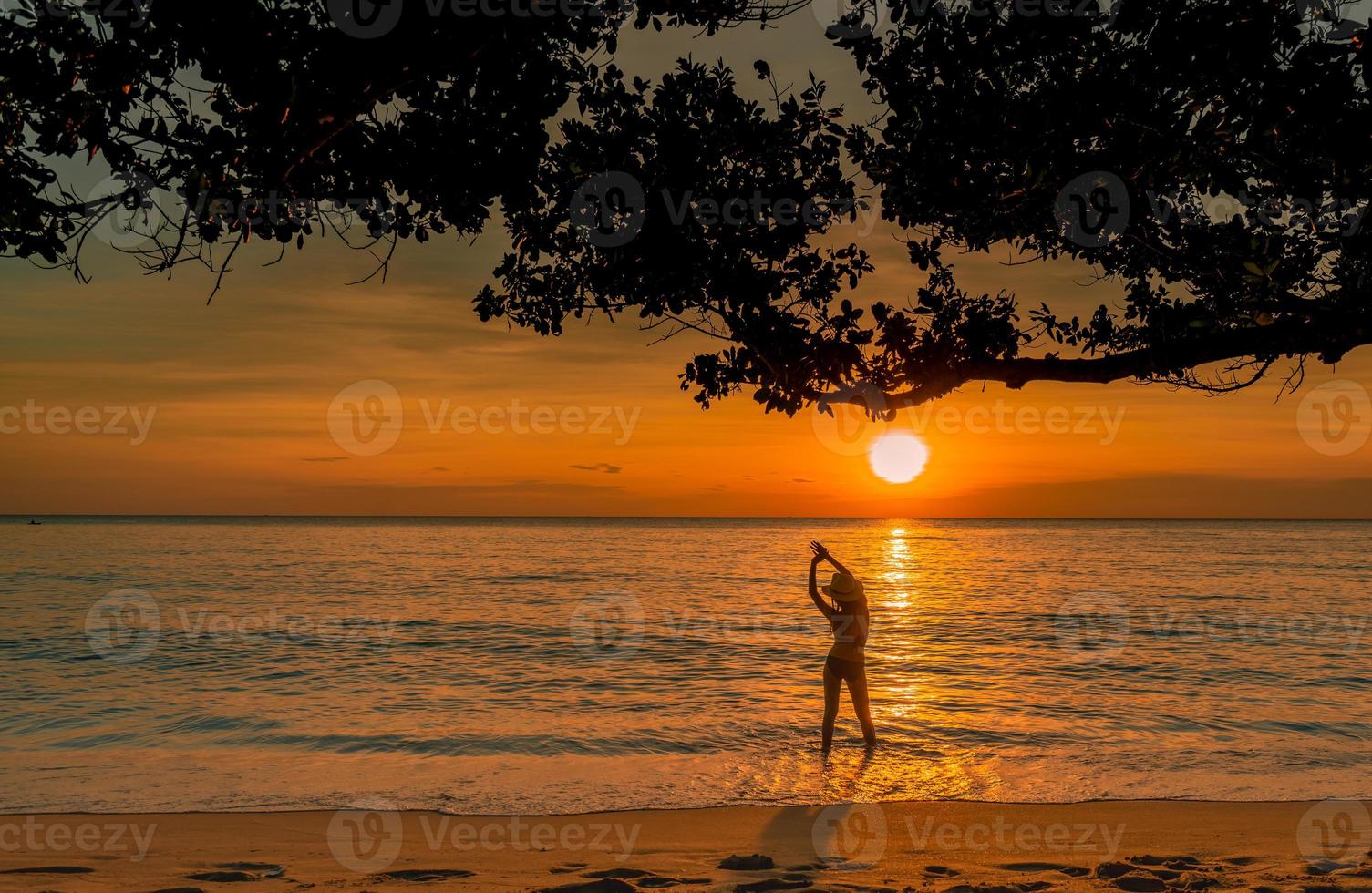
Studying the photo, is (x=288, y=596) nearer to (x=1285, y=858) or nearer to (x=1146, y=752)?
(x=1146, y=752)

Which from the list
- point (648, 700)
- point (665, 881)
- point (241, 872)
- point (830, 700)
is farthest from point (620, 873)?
point (648, 700)

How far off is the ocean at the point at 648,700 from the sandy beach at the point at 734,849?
77cm

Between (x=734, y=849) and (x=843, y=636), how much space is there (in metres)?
4.22

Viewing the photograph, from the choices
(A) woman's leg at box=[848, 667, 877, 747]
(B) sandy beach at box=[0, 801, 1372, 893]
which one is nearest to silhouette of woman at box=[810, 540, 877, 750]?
(A) woman's leg at box=[848, 667, 877, 747]

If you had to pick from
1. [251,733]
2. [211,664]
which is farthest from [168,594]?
[251,733]

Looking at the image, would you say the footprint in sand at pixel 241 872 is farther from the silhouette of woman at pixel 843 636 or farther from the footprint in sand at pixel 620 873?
the silhouette of woman at pixel 843 636

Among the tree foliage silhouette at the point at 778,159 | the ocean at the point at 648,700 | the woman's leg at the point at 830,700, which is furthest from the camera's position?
the woman's leg at the point at 830,700

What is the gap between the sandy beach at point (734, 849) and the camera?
328 inches

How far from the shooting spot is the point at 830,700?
13.3 meters

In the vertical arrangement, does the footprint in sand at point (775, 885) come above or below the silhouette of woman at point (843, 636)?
below

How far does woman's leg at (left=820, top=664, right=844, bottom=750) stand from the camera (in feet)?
43.7

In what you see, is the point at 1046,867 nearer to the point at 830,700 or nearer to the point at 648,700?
the point at 830,700

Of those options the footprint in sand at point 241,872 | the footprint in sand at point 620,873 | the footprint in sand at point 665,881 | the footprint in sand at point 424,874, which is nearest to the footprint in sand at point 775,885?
the footprint in sand at point 665,881

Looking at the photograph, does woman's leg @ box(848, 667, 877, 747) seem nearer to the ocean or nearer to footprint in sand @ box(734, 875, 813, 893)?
the ocean
